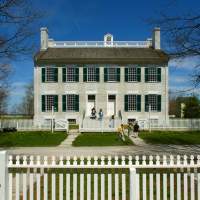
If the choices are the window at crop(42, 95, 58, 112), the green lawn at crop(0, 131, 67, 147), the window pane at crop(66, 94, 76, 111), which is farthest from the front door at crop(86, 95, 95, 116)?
the green lawn at crop(0, 131, 67, 147)

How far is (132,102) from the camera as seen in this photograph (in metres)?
39.4

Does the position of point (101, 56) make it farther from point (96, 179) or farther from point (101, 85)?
point (96, 179)

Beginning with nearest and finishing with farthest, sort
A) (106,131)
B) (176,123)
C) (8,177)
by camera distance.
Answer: (8,177) < (106,131) < (176,123)

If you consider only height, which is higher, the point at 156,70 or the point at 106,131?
the point at 156,70

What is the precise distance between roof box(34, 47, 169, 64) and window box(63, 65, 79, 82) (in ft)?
1.94

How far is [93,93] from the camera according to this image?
39594 millimetres

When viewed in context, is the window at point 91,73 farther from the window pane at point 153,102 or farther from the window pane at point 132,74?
the window pane at point 153,102

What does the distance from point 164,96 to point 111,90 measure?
4.93 metres

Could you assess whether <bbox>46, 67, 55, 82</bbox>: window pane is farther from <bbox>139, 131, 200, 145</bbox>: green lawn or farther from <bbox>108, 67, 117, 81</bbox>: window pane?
<bbox>139, 131, 200, 145</bbox>: green lawn

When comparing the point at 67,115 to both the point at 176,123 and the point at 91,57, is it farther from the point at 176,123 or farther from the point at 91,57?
the point at 176,123

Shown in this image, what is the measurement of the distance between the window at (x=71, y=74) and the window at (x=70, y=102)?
58.5 inches

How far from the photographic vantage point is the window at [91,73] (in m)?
39.5

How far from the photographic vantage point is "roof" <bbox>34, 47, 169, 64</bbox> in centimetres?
3916

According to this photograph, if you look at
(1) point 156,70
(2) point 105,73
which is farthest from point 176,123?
(2) point 105,73
